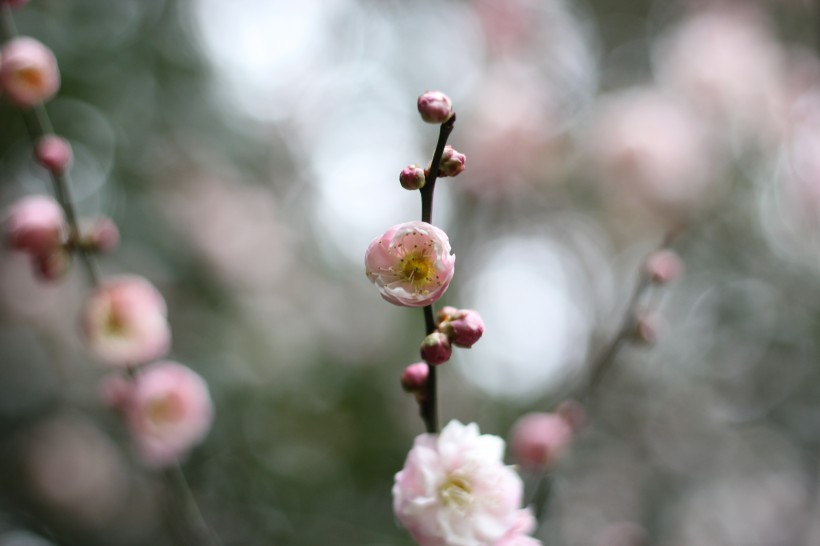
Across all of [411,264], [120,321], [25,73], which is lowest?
[411,264]

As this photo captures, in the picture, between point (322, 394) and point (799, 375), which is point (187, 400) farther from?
point (799, 375)

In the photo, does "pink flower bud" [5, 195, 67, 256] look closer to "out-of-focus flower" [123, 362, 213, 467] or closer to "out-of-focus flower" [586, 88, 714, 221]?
"out-of-focus flower" [123, 362, 213, 467]

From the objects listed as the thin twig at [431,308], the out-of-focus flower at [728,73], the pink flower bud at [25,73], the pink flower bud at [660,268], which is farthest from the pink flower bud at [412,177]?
the out-of-focus flower at [728,73]

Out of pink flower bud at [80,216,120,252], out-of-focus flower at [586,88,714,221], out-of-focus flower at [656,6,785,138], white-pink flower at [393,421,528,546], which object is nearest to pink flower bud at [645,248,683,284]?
white-pink flower at [393,421,528,546]

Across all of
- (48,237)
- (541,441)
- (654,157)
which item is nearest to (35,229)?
(48,237)

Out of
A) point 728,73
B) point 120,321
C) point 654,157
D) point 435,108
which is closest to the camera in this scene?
point 435,108

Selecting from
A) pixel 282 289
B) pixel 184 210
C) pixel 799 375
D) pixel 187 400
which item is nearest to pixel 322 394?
pixel 282 289

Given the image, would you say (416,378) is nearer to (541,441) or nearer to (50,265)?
(541,441)
